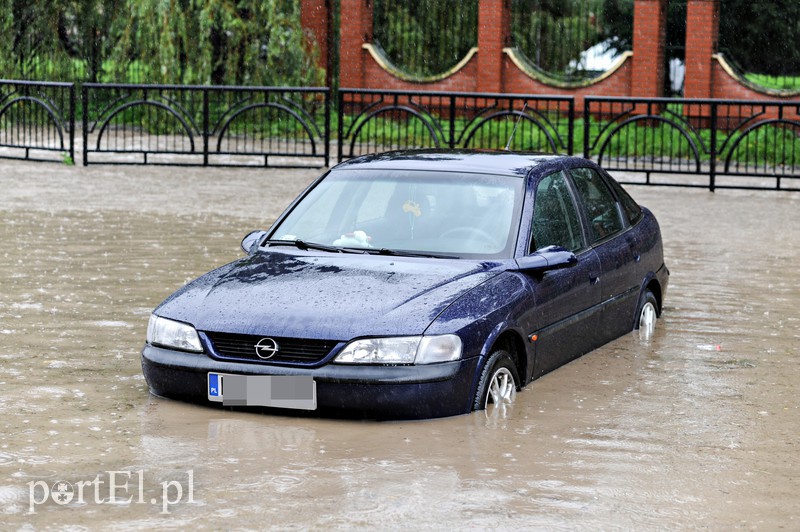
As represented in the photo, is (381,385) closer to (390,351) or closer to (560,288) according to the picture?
(390,351)

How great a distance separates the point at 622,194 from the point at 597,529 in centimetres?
465

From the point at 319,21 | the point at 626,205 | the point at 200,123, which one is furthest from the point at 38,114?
the point at 626,205

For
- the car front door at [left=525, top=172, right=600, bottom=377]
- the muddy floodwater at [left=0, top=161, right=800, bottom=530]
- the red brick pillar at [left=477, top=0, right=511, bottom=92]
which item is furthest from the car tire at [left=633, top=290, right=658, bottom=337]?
the red brick pillar at [left=477, top=0, right=511, bottom=92]

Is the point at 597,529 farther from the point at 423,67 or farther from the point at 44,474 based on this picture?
the point at 423,67

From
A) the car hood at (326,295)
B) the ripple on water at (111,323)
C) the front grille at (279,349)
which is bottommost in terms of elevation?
the ripple on water at (111,323)

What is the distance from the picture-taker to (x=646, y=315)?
10055 mm

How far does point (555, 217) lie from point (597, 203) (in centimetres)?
78

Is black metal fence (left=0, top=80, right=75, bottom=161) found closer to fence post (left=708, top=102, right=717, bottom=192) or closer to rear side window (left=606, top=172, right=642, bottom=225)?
fence post (left=708, top=102, right=717, bottom=192)

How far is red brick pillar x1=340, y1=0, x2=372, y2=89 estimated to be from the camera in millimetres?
32375

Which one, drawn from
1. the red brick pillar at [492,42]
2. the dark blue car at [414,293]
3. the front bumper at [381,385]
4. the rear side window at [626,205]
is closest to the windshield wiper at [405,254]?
the dark blue car at [414,293]

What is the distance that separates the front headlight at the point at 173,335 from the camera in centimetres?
739

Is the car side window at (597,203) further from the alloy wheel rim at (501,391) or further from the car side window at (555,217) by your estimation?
the alloy wheel rim at (501,391)

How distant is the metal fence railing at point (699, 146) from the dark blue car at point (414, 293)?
10710 mm

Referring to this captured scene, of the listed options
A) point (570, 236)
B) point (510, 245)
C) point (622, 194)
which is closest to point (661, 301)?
point (622, 194)
